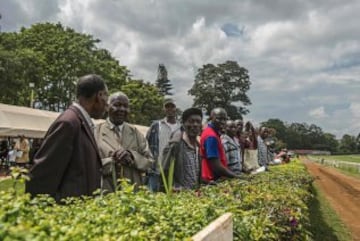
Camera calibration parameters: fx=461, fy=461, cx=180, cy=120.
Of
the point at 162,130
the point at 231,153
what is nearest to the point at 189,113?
the point at 162,130

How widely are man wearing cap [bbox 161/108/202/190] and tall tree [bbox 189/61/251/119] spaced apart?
69.3 meters

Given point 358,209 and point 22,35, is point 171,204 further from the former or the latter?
point 22,35

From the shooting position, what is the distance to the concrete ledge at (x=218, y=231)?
2.05m

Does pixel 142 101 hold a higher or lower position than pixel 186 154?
higher

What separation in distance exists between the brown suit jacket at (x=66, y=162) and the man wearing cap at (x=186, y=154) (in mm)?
1435

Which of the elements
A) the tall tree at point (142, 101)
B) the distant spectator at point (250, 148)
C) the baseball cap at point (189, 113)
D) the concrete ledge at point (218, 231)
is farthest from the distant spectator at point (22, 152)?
the tall tree at point (142, 101)

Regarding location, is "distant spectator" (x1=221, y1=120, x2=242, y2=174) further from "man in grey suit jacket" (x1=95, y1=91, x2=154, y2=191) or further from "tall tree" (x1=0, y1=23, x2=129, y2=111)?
"tall tree" (x1=0, y1=23, x2=129, y2=111)

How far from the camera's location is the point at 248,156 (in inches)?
359

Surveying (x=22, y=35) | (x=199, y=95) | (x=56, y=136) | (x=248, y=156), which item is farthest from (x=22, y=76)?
(x=199, y=95)

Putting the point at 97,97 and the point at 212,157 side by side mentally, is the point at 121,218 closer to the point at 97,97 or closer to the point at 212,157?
the point at 97,97

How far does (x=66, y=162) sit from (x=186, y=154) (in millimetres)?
1884

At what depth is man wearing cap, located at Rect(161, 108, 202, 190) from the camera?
479 centimetres

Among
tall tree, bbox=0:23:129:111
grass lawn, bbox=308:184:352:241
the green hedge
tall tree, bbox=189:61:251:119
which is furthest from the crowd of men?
tall tree, bbox=189:61:251:119

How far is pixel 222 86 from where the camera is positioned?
77750 millimetres
